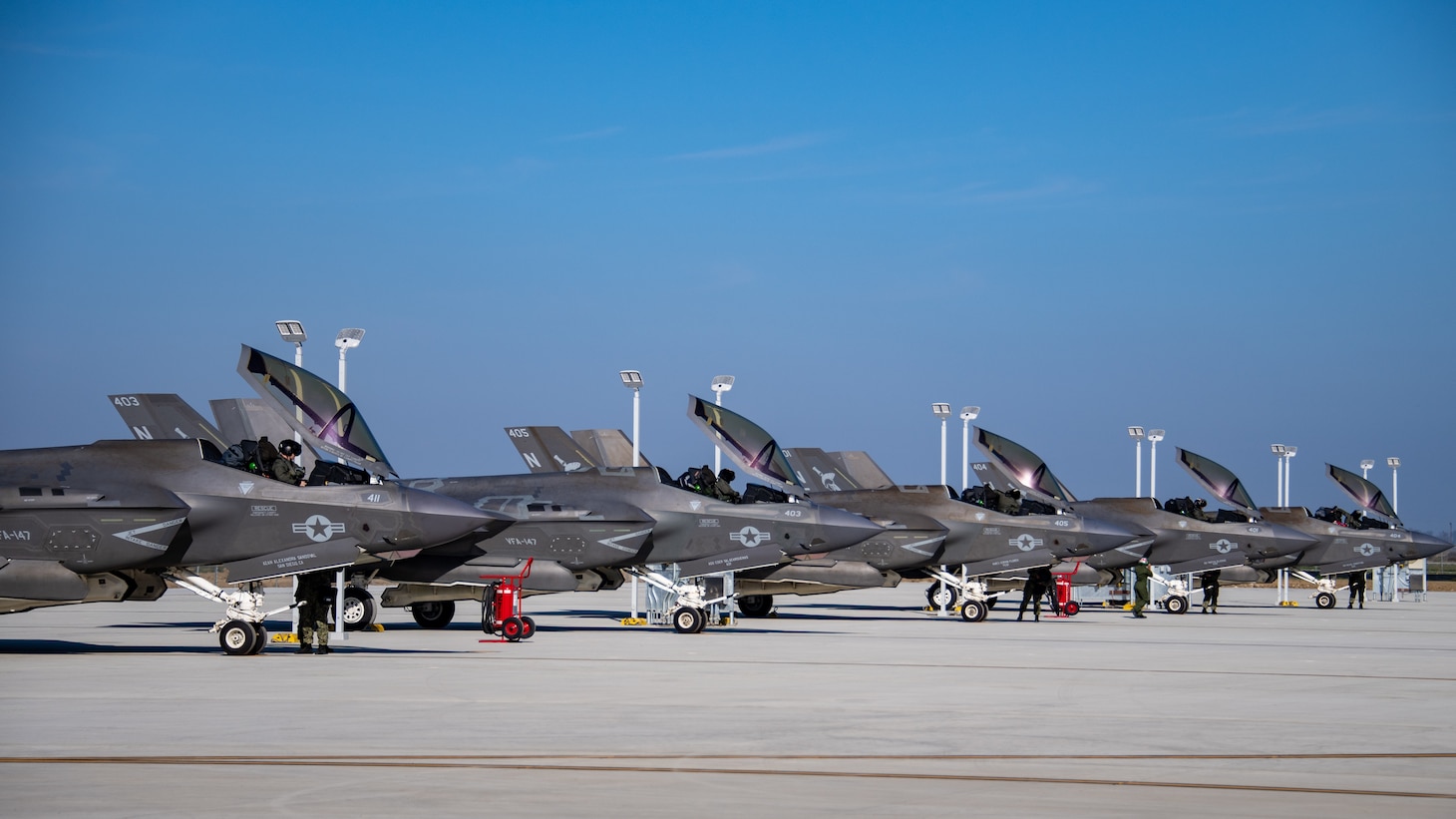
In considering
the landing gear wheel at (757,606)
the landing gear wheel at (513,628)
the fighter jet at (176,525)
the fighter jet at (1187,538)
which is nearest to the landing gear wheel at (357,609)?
the landing gear wheel at (513,628)

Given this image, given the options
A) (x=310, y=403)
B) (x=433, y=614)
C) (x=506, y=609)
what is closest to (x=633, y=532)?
(x=506, y=609)

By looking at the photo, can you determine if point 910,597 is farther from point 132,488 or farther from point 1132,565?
point 132,488

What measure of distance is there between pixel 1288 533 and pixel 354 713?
3349 cm

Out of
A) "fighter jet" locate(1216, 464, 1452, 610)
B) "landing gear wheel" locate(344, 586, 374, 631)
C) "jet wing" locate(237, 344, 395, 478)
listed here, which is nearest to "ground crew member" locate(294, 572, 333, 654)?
"jet wing" locate(237, 344, 395, 478)

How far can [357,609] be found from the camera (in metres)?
26.0

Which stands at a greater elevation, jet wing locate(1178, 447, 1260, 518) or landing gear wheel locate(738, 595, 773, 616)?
jet wing locate(1178, 447, 1260, 518)

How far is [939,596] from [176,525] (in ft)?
67.8

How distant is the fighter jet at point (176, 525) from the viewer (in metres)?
19.5

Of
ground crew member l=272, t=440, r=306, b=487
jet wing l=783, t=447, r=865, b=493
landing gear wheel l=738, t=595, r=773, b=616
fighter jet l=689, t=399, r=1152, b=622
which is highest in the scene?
jet wing l=783, t=447, r=865, b=493

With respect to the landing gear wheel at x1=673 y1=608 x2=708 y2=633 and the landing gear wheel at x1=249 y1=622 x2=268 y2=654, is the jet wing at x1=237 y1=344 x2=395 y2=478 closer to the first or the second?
the landing gear wheel at x1=249 y1=622 x2=268 y2=654

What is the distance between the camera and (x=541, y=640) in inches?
924

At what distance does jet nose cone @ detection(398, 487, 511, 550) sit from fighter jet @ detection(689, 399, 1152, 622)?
11089 mm

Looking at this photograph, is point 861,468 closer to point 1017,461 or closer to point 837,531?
point 1017,461

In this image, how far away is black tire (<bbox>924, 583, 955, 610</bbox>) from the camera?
35312 millimetres
